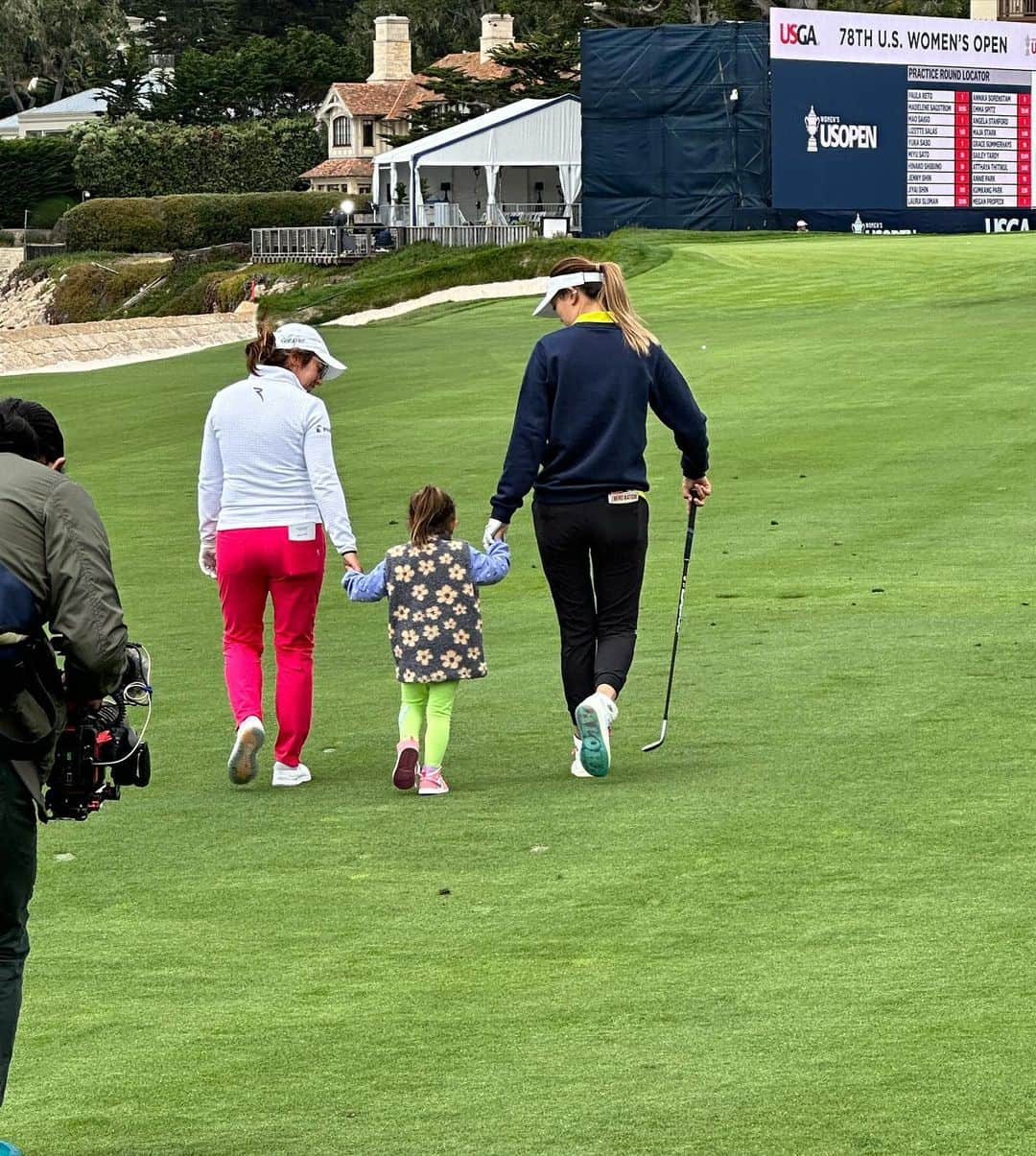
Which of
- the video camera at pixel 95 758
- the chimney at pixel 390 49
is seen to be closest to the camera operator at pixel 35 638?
the video camera at pixel 95 758

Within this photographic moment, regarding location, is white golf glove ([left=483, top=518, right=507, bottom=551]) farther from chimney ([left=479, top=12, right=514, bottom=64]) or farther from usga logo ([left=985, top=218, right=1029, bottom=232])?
chimney ([left=479, top=12, right=514, bottom=64])

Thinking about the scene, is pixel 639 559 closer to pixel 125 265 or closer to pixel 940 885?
pixel 940 885

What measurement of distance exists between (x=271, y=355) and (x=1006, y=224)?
50750 millimetres

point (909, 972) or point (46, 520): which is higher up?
point (46, 520)

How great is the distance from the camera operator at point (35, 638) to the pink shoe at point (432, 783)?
13.4 ft

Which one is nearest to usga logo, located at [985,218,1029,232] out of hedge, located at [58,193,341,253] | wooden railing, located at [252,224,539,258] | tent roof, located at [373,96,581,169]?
wooden railing, located at [252,224,539,258]

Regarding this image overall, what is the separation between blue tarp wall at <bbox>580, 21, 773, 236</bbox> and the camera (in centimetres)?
5462

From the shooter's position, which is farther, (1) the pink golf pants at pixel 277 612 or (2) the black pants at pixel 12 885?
(1) the pink golf pants at pixel 277 612

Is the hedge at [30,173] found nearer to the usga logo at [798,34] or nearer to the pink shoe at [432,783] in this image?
the usga logo at [798,34]

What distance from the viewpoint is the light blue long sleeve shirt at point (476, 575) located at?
30.2 feet

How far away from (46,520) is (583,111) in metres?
52.5

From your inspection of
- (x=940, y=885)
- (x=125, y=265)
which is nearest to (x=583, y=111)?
(x=125, y=265)

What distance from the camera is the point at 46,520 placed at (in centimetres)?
502

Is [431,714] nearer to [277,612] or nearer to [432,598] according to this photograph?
[432,598]
